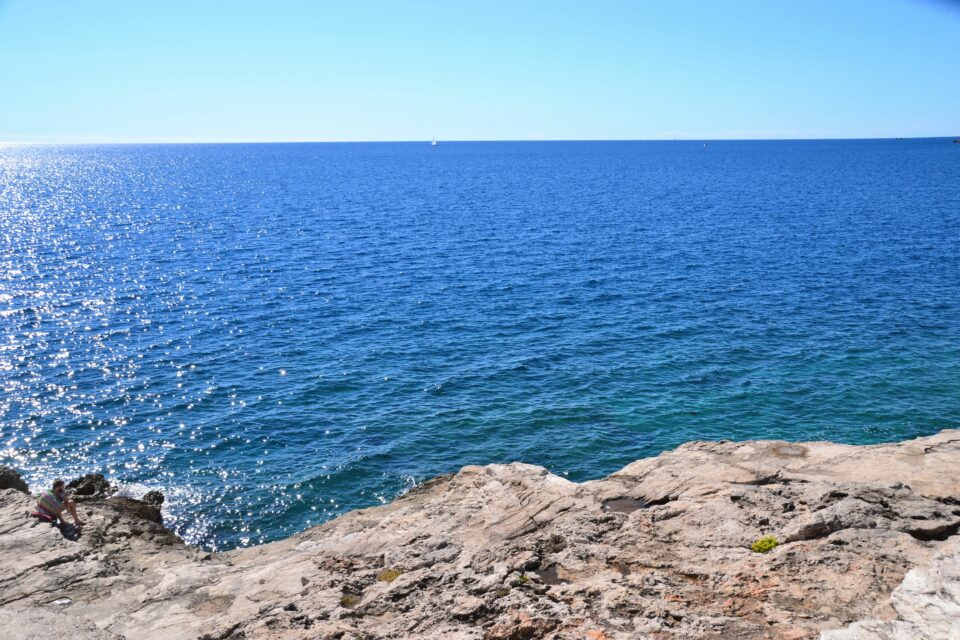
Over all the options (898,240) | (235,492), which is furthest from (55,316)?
(898,240)

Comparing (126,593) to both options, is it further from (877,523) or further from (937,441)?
(937,441)

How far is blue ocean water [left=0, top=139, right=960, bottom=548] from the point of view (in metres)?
37.9

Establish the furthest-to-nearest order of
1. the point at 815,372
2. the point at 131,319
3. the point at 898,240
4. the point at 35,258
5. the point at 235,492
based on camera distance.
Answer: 1. the point at 898,240
2. the point at 35,258
3. the point at 131,319
4. the point at 815,372
5. the point at 235,492

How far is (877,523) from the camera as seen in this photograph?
18781 millimetres

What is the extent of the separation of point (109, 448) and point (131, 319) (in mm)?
24365

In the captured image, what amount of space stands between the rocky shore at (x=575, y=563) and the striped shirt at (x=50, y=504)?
0.88 meters

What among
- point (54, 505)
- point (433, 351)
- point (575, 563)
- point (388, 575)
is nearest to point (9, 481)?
point (54, 505)

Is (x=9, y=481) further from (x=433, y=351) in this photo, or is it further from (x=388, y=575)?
(x=433, y=351)

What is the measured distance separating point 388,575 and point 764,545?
1171 cm

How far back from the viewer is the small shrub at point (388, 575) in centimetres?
2056

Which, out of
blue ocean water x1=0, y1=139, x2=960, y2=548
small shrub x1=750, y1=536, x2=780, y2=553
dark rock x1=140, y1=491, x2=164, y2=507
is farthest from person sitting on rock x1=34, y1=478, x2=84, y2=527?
small shrub x1=750, y1=536, x2=780, y2=553

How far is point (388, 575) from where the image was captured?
20750mm

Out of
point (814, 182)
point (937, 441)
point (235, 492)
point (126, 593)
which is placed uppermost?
point (814, 182)

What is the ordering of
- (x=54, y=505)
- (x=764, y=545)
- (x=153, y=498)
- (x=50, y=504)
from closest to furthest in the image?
(x=764, y=545) → (x=50, y=504) → (x=54, y=505) → (x=153, y=498)
